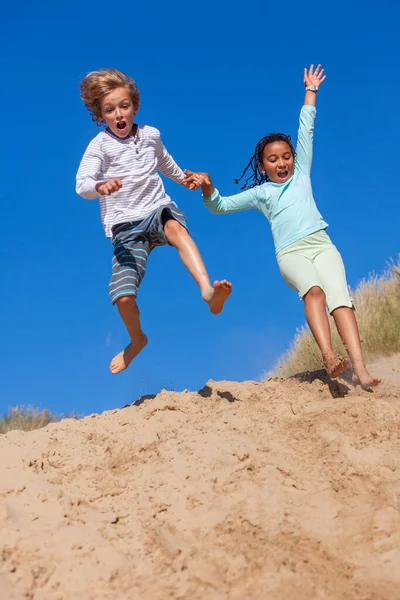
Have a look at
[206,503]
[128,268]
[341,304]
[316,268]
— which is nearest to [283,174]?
[316,268]

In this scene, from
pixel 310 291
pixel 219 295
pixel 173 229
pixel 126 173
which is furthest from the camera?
pixel 310 291

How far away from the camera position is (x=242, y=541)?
3.13m

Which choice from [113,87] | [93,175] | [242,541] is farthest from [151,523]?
[113,87]

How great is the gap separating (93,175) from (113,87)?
68cm

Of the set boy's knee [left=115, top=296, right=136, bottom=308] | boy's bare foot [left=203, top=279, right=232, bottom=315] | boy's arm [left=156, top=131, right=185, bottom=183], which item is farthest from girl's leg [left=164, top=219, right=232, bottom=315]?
boy's arm [left=156, top=131, right=185, bottom=183]

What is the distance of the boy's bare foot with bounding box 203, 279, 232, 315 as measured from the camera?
163 inches

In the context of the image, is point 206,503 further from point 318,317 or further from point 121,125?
point 121,125

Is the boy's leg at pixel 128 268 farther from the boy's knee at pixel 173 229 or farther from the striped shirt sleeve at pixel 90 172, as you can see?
the striped shirt sleeve at pixel 90 172

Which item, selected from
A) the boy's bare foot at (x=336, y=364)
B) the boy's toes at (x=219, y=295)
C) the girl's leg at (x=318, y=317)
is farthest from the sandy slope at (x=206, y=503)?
the boy's toes at (x=219, y=295)

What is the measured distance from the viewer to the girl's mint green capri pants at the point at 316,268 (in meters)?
5.13

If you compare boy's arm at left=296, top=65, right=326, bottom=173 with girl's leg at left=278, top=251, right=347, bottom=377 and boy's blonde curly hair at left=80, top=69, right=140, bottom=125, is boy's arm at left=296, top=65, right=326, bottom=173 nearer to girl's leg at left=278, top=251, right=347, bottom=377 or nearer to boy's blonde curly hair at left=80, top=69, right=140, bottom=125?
girl's leg at left=278, top=251, right=347, bottom=377

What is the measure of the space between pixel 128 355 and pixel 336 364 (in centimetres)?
148

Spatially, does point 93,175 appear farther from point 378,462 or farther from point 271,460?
point 378,462

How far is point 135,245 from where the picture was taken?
4.96 m
